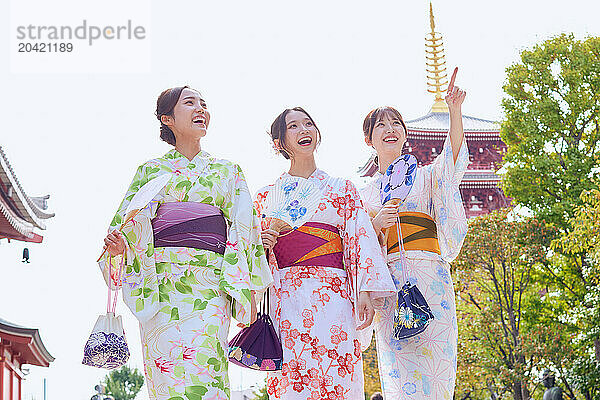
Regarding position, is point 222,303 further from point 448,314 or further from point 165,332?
point 448,314

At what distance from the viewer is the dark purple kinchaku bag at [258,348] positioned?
4.18 meters

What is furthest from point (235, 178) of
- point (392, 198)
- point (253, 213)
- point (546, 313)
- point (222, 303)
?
point (546, 313)

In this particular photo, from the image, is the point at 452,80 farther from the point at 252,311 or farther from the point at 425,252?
the point at 252,311

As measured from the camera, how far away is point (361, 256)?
4.44 meters

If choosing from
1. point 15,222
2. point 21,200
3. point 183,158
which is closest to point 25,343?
point 15,222

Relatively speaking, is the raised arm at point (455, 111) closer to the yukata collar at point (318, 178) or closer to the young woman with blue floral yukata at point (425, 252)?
the young woman with blue floral yukata at point (425, 252)

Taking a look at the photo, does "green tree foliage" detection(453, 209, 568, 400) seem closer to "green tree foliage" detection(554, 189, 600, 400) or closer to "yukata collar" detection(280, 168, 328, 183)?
"green tree foliage" detection(554, 189, 600, 400)

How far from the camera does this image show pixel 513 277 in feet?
52.2

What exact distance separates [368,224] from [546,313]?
1272 centimetres

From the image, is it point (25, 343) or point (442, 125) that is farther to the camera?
point (442, 125)

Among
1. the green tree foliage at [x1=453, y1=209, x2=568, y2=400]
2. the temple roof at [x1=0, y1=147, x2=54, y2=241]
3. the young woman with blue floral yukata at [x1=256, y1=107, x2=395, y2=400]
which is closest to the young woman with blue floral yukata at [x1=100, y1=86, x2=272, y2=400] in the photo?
the young woman with blue floral yukata at [x1=256, y1=107, x2=395, y2=400]

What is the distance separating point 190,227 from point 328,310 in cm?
93

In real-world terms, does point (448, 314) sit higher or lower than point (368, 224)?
lower

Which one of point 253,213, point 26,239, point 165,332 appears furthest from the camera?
point 26,239
